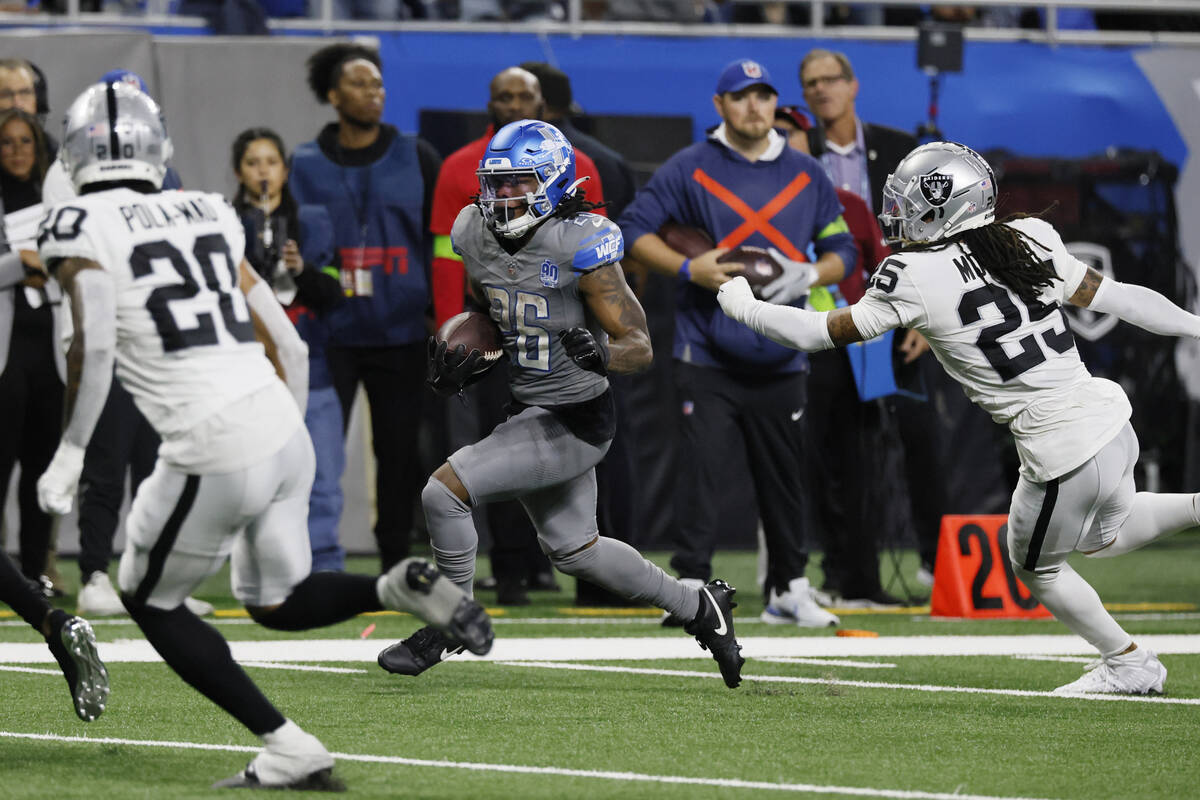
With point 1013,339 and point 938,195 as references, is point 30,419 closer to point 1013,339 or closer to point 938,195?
point 938,195

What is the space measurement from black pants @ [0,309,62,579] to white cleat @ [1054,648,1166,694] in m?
4.47

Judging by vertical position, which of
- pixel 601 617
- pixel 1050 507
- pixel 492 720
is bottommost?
pixel 601 617

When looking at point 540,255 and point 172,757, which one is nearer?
point 172,757

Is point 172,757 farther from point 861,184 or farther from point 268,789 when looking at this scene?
point 861,184

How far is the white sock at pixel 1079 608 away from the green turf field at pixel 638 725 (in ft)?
0.72

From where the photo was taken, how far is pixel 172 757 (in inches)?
179

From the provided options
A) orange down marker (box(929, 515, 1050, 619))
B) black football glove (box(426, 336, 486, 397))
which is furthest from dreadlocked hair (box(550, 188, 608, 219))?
orange down marker (box(929, 515, 1050, 619))

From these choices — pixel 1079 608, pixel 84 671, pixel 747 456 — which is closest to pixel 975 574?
pixel 747 456

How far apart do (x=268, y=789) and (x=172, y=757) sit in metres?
0.55

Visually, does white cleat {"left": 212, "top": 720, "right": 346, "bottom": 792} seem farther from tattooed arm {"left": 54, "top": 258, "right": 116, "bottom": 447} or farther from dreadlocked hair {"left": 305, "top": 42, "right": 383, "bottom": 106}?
dreadlocked hair {"left": 305, "top": 42, "right": 383, "bottom": 106}

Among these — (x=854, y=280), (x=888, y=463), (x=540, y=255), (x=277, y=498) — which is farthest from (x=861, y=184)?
(x=277, y=498)

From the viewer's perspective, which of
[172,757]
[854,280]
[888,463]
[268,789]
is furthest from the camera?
[888,463]

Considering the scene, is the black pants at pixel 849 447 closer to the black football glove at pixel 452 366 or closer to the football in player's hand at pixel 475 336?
the football in player's hand at pixel 475 336

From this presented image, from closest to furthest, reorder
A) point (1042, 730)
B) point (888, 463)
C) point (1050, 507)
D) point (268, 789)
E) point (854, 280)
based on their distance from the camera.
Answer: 1. point (268, 789)
2. point (1042, 730)
3. point (1050, 507)
4. point (854, 280)
5. point (888, 463)
